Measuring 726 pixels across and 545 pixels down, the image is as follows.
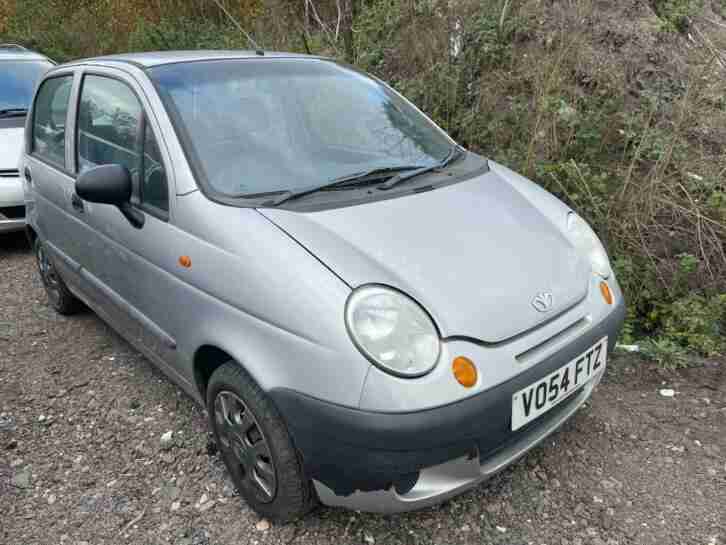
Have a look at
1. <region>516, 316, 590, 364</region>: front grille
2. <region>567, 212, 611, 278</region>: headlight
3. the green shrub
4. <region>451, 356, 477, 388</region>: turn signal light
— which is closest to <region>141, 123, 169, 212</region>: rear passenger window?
<region>451, 356, 477, 388</region>: turn signal light

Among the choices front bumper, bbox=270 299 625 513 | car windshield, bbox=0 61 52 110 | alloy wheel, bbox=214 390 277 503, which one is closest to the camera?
front bumper, bbox=270 299 625 513

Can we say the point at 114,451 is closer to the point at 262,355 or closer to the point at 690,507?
the point at 262,355

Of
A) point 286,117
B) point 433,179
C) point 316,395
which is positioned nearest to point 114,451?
point 316,395

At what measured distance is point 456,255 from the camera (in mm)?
2008

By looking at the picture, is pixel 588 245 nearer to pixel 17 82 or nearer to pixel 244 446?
pixel 244 446

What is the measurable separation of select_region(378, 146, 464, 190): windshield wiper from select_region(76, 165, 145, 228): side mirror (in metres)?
1.03

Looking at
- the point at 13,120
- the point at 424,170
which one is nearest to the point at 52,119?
the point at 424,170

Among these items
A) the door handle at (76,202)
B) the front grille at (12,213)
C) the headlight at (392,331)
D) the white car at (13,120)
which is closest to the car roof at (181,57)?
the door handle at (76,202)

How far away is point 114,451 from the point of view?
2.66 meters

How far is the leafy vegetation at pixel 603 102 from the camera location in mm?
3406

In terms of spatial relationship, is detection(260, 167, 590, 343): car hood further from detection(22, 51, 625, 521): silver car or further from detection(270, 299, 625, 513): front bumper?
detection(270, 299, 625, 513): front bumper

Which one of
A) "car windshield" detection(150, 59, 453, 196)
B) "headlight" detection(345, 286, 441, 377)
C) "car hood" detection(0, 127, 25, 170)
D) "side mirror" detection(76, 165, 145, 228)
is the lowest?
"car hood" detection(0, 127, 25, 170)

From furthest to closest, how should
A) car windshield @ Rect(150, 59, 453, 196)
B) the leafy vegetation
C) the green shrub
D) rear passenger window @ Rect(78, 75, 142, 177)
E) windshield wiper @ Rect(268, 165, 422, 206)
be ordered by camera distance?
the leafy vegetation → the green shrub → rear passenger window @ Rect(78, 75, 142, 177) → car windshield @ Rect(150, 59, 453, 196) → windshield wiper @ Rect(268, 165, 422, 206)

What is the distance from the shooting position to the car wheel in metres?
1.93
